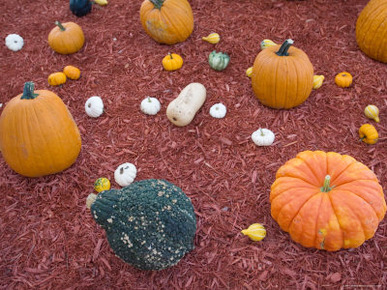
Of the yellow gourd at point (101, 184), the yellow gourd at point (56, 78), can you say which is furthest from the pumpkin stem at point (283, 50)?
the yellow gourd at point (56, 78)

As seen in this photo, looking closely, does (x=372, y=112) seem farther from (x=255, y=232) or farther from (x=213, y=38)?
(x=213, y=38)

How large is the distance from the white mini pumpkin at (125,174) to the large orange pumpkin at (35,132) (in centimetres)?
53

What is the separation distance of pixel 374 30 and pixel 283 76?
1577mm

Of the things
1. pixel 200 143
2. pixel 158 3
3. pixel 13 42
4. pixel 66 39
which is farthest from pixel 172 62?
pixel 13 42

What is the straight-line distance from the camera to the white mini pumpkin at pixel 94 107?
3932 millimetres

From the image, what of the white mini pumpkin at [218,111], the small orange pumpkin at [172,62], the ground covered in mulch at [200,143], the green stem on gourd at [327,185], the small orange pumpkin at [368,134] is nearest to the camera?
the green stem on gourd at [327,185]

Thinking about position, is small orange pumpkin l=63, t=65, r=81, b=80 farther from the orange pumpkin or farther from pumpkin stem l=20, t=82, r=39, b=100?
pumpkin stem l=20, t=82, r=39, b=100

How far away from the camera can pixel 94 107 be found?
12.9 feet

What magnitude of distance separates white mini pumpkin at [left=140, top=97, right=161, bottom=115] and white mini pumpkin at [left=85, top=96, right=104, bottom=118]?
1.66ft

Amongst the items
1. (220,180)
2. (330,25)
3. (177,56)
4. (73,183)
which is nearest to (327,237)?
(220,180)

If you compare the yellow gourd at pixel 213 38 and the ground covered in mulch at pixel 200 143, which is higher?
the yellow gourd at pixel 213 38

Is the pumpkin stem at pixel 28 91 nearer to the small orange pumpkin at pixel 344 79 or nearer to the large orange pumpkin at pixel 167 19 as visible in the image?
the large orange pumpkin at pixel 167 19

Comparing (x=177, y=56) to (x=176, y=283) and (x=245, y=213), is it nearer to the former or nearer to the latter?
(x=245, y=213)

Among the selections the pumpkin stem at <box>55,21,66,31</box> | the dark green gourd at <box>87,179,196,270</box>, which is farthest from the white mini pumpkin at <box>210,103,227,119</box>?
the pumpkin stem at <box>55,21,66,31</box>
